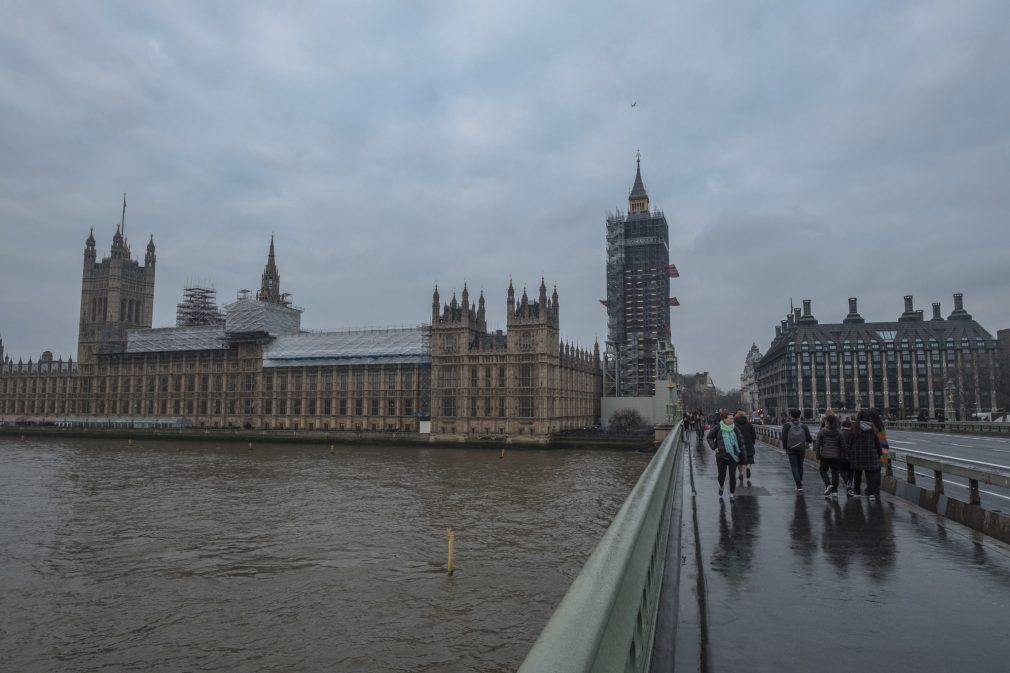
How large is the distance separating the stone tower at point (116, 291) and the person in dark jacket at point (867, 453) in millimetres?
142824

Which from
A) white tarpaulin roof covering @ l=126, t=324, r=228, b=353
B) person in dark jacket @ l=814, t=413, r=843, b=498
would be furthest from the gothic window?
person in dark jacket @ l=814, t=413, r=843, b=498

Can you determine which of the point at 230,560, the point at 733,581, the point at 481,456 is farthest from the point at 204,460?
the point at 733,581

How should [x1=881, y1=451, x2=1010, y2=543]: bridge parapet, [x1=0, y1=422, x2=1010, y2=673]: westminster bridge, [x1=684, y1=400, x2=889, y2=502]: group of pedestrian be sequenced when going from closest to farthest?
1. [x1=0, y1=422, x2=1010, y2=673]: westminster bridge
2. [x1=881, y1=451, x2=1010, y2=543]: bridge parapet
3. [x1=684, y1=400, x2=889, y2=502]: group of pedestrian

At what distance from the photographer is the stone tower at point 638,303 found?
117 metres

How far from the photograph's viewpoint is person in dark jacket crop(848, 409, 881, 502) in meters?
13.8

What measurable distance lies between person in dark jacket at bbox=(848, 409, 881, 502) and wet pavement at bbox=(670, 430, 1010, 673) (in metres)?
1.98

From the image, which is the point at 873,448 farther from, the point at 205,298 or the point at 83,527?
the point at 205,298

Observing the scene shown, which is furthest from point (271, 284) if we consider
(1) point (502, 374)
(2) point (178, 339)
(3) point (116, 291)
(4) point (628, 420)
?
(4) point (628, 420)

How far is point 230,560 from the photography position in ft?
70.9

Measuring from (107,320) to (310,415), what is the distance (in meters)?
70.0

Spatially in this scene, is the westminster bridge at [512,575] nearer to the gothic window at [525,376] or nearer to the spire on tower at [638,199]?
the gothic window at [525,376]

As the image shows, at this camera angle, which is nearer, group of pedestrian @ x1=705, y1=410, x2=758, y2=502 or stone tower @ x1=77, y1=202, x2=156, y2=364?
group of pedestrian @ x1=705, y1=410, x2=758, y2=502

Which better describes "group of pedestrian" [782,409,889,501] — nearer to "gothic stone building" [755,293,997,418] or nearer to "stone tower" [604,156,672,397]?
"stone tower" [604,156,672,397]

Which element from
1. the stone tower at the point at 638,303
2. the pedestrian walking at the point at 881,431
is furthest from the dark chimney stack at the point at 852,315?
the pedestrian walking at the point at 881,431
